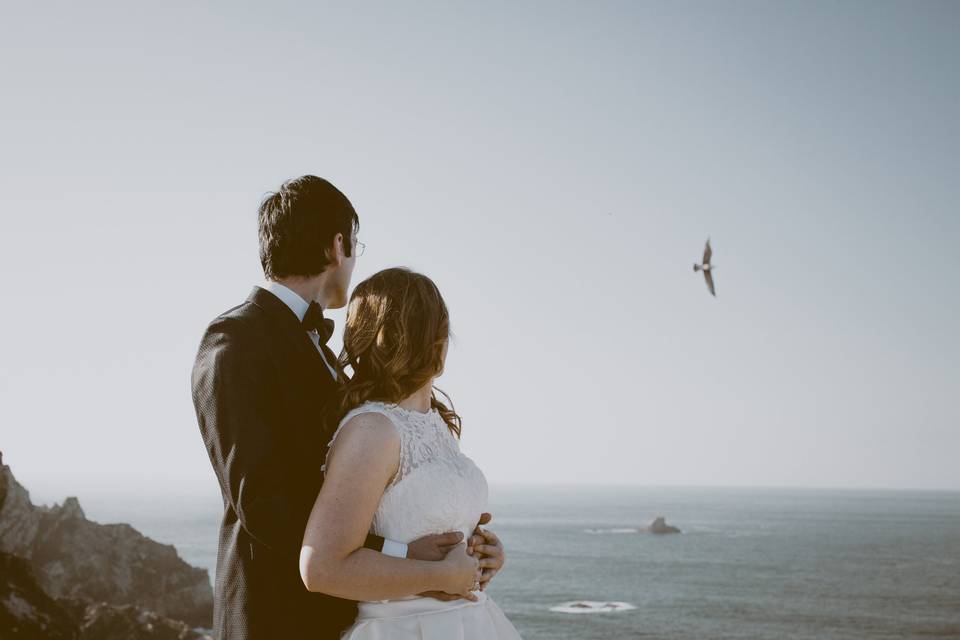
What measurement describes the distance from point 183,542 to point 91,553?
86.1 metres

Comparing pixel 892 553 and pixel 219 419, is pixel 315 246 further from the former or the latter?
pixel 892 553

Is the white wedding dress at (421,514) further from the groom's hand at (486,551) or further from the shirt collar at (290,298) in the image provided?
the shirt collar at (290,298)

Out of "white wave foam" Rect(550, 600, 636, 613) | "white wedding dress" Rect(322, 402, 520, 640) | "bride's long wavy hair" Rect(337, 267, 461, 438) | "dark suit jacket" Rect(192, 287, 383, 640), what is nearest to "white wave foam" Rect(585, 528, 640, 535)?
"white wave foam" Rect(550, 600, 636, 613)

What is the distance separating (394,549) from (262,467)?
20.1 inches

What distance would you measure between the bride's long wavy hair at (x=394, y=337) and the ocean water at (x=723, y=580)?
58428 mm

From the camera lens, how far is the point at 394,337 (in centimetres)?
277

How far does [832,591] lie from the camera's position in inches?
3221

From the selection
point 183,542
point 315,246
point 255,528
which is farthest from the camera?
point 183,542

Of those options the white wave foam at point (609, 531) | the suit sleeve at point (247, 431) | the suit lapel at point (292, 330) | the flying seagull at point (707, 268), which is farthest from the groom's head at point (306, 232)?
the white wave foam at point (609, 531)

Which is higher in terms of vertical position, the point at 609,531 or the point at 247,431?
the point at 247,431

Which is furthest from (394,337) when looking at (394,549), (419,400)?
(394,549)

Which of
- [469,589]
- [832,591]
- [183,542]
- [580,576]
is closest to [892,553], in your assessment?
[832,591]

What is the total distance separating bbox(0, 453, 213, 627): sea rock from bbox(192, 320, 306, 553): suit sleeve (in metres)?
35.4

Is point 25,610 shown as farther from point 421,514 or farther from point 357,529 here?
point 357,529
